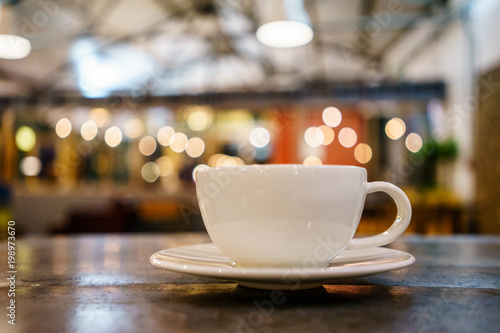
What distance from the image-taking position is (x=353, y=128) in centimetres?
1143

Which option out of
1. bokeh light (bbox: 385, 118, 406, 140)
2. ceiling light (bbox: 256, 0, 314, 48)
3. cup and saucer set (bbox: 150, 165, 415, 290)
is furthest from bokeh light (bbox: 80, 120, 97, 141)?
cup and saucer set (bbox: 150, 165, 415, 290)

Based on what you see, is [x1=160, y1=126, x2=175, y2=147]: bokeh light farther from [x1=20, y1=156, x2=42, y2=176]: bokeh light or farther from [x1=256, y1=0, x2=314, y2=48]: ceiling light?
[x1=256, y1=0, x2=314, y2=48]: ceiling light

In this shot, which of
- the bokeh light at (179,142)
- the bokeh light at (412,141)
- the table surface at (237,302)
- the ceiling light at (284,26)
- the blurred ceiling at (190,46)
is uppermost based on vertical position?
the blurred ceiling at (190,46)

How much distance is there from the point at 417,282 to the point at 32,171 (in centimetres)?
1245

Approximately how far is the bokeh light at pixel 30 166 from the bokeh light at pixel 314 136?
23.1ft

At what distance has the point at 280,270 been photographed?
1.33 feet

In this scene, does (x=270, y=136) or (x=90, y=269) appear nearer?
(x=90, y=269)

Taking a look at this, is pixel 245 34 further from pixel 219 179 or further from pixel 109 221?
pixel 219 179

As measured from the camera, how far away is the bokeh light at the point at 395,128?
33.8 ft

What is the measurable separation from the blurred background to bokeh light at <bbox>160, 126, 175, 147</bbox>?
0.03 metres

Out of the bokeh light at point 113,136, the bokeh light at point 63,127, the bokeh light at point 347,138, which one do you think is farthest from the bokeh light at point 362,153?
the bokeh light at point 63,127

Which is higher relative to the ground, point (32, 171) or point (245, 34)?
point (245, 34)

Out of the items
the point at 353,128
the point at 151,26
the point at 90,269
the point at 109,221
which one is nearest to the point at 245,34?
the point at 151,26

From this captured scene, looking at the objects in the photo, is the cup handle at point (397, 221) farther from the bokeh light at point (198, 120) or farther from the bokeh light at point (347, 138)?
the bokeh light at point (347, 138)
